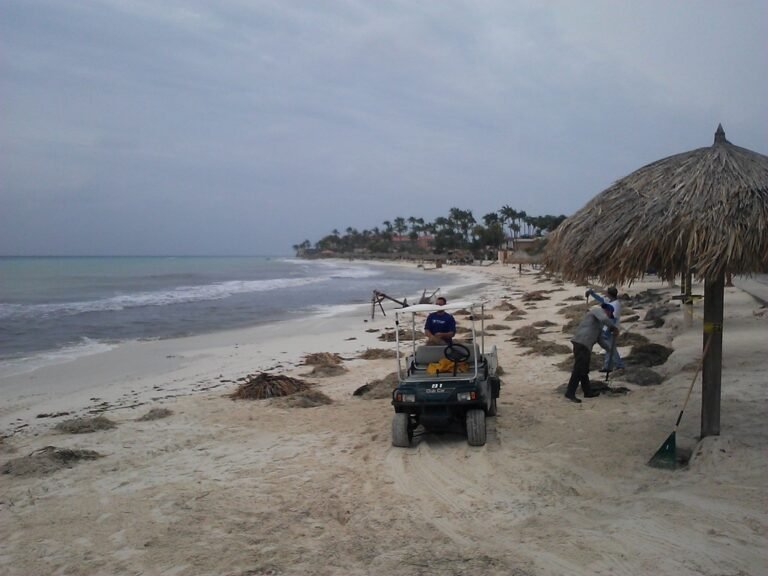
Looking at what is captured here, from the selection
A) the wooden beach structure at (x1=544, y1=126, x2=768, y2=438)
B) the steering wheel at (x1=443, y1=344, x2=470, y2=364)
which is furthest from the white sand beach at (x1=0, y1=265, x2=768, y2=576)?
the wooden beach structure at (x1=544, y1=126, x2=768, y2=438)

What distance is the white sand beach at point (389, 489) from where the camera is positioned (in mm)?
4480

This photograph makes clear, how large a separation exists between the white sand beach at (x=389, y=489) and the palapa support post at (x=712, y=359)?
0.83 feet

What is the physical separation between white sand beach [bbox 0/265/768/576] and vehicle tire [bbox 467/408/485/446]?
0.12m

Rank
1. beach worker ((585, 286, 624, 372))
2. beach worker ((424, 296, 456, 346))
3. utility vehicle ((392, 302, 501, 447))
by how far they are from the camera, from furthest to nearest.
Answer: beach worker ((585, 286, 624, 372))
beach worker ((424, 296, 456, 346))
utility vehicle ((392, 302, 501, 447))

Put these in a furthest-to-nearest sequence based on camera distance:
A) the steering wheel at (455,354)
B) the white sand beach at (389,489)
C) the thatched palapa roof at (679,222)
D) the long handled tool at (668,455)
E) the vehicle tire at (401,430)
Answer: the steering wheel at (455,354), the vehicle tire at (401,430), the long handled tool at (668,455), the thatched palapa roof at (679,222), the white sand beach at (389,489)

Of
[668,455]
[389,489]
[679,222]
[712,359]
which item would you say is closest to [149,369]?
[389,489]

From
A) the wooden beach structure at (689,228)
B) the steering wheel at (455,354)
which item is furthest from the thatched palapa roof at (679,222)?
the steering wheel at (455,354)

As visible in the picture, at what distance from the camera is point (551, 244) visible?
23.1 feet

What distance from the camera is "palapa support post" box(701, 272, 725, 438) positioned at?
19.8 feet

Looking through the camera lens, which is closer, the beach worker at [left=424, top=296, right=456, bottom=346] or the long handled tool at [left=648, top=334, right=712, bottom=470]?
the long handled tool at [left=648, top=334, right=712, bottom=470]

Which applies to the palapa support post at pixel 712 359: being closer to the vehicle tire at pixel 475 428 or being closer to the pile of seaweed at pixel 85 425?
the vehicle tire at pixel 475 428

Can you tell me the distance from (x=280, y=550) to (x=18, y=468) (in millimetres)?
3830

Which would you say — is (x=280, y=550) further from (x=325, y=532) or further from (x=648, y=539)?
(x=648, y=539)

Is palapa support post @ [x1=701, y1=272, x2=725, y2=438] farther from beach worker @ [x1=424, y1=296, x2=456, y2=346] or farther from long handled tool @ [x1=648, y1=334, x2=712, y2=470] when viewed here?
beach worker @ [x1=424, y1=296, x2=456, y2=346]
